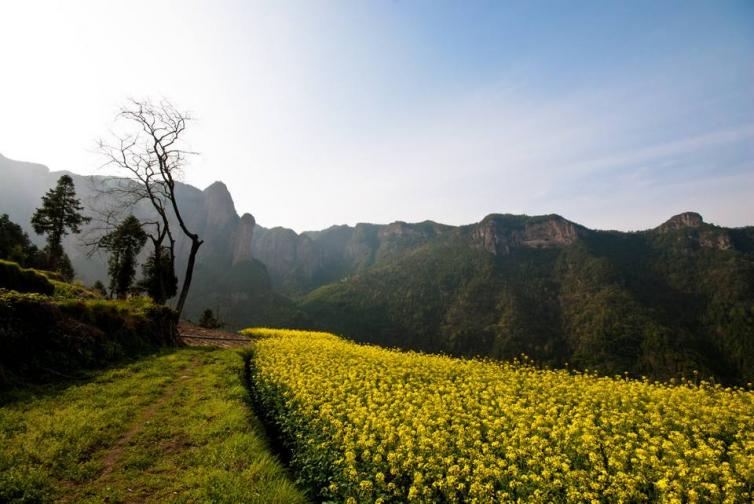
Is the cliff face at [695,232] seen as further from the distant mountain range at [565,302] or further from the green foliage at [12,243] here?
the green foliage at [12,243]

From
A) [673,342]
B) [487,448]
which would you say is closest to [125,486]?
[487,448]

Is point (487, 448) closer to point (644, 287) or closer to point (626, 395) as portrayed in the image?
point (626, 395)

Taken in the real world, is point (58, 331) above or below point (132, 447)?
above

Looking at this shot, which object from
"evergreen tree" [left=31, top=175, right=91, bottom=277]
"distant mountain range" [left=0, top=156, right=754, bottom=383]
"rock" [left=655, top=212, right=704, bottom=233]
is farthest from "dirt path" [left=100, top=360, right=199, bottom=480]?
"rock" [left=655, top=212, right=704, bottom=233]

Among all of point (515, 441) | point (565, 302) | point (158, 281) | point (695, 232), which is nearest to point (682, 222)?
point (695, 232)

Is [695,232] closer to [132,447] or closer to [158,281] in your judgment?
[158,281]

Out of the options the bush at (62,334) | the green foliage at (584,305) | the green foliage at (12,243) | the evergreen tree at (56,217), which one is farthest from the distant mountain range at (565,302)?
the bush at (62,334)

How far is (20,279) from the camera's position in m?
15.3

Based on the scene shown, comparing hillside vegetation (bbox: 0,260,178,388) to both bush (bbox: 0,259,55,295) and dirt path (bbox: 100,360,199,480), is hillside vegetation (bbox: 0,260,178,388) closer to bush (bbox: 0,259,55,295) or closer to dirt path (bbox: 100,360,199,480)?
bush (bbox: 0,259,55,295)

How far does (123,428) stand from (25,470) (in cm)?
262

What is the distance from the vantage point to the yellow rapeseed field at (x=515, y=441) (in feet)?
18.2

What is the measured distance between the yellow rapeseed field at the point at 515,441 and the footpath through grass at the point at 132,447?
103cm

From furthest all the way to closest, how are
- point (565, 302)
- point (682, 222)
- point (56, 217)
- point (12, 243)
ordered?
point (682, 222), point (565, 302), point (12, 243), point (56, 217)

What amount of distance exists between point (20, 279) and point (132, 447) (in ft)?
39.4
